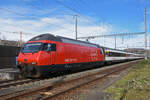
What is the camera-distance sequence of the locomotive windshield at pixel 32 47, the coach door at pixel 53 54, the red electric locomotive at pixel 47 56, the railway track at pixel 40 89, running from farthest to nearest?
the coach door at pixel 53 54
the locomotive windshield at pixel 32 47
the red electric locomotive at pixel 47 56
the railway track at pixel 40 89

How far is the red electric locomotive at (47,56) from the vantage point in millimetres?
10117

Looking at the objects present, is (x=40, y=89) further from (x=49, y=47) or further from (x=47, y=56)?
(x=49, y=47)

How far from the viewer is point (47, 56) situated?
10.6 m

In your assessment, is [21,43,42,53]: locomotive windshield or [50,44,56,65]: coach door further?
[50,44,56,65]: coach door

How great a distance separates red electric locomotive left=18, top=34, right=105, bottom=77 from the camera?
398 inches

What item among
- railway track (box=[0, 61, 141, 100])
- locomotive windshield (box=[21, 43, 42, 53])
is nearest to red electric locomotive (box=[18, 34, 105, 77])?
locomotive windshield (box=[21, 43, 42, 53])

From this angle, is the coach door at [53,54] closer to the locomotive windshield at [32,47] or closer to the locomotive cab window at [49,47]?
the locomotive cab window at [49,47]

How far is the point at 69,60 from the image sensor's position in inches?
516

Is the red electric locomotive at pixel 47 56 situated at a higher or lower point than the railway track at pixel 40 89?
higher

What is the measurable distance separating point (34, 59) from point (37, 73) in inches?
37.7

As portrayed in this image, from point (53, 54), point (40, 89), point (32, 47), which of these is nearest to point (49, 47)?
point (53, 54)

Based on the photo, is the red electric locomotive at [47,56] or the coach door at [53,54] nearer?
the red electric locomotive at [47,56]

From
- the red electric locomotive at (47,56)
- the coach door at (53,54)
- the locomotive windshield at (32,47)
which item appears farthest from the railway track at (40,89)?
the locomotive windshield at (32,47)

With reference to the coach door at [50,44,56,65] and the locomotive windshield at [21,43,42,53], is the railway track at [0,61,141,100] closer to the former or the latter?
the coach door at [50,44,56,65]
